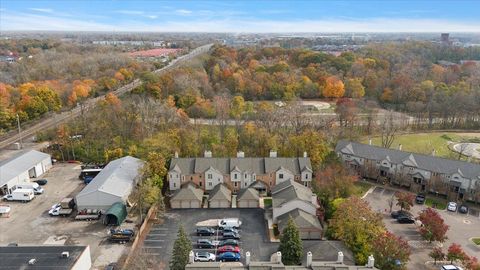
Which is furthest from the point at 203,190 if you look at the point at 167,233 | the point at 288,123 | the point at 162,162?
Answer: the point at 288,123

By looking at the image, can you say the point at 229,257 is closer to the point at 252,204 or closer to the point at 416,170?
the point at 252,204

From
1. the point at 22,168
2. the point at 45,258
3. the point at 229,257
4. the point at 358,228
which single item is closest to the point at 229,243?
the point at 229,257

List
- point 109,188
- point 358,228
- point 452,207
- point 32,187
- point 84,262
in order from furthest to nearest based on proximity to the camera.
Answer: point 32,187
point 452,207
point 109,188
point 358,228
point 84,262

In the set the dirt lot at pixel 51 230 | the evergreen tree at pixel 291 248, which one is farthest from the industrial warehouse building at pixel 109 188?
the evergreen tree at pixel 291 248

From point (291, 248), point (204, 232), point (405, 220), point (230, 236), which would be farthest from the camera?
point (405, 220)

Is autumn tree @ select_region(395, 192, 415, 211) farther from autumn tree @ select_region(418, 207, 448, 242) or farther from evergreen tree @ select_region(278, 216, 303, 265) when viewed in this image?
evergreen tree @ select_region(278, 216, 303, 265)

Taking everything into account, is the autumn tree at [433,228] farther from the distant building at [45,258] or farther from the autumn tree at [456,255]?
the distant building at [45,258]
